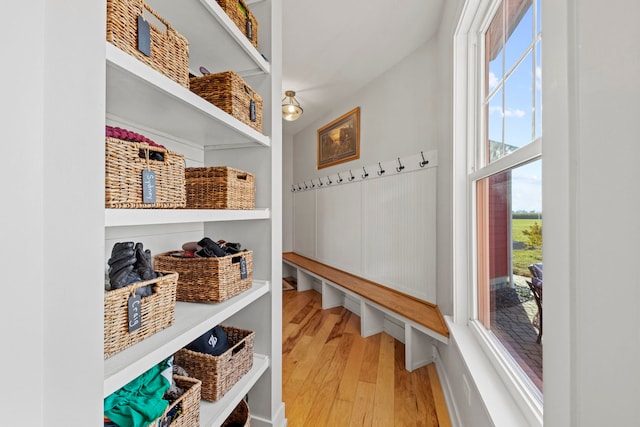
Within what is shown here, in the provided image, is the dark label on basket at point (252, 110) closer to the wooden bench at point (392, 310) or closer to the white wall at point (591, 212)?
the white wall at point (591, 212)

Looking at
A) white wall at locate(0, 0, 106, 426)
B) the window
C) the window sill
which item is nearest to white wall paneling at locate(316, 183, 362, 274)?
the window

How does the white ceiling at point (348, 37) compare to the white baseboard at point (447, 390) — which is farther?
the white ceiling at point (348, 37)

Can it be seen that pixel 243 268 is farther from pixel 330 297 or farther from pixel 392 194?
pixel 330 297

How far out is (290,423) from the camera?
4.97 feet

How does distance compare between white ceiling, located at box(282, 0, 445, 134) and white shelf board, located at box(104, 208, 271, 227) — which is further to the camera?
white ceiling, located at box(282, 0, 445, 134)

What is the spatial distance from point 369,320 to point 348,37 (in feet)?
7.87

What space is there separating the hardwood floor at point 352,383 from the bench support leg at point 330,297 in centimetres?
48

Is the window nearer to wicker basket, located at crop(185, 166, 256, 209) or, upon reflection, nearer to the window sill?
the window sill

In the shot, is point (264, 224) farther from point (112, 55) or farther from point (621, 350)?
point (621, 350)

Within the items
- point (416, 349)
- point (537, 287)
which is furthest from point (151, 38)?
point (416, 349)

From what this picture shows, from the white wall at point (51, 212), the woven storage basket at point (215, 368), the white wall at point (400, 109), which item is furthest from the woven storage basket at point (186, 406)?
the white wall at point (400, 109)

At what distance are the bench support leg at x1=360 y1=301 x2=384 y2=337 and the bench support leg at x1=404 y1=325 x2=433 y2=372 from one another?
51 centimetres

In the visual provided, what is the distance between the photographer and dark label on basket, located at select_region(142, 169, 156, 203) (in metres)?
0.73

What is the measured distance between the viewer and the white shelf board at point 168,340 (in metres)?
0.62
